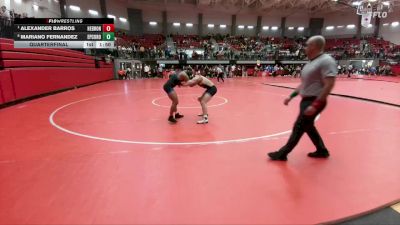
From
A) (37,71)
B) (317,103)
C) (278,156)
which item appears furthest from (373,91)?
(37,71)

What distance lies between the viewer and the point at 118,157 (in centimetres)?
394

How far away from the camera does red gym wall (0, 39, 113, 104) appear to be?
8955 millimetres

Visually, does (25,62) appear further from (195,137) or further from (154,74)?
(154,74)

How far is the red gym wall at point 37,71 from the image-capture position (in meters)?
8.96

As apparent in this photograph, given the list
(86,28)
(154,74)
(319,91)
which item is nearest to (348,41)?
(154,74)

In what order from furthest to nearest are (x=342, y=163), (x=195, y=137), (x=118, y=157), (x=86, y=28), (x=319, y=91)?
(x=86, y=28), (x=195, y=137), (x=118, y=157), (x=342, y=163), (x=319, y=91)

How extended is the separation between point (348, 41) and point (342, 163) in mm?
44449

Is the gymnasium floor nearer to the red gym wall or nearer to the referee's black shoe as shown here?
the referee's black shoe
